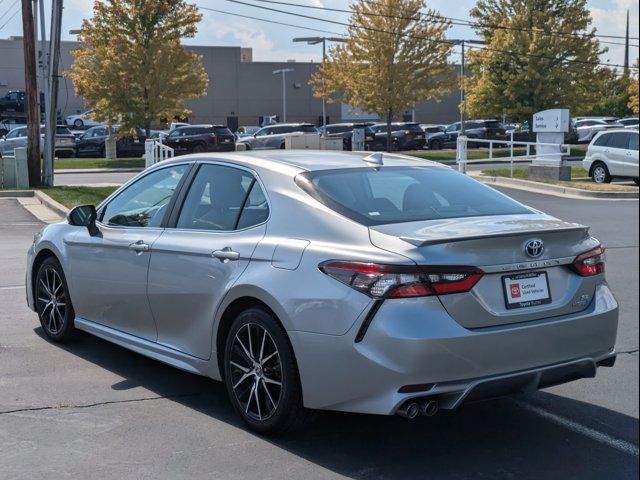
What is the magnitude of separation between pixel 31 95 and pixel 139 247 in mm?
18974

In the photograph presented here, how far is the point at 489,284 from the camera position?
4336mm

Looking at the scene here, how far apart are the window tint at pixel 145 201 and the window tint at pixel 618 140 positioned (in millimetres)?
19163

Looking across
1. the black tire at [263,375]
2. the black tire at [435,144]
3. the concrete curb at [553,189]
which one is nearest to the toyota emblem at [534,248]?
the black tire at [263,375]

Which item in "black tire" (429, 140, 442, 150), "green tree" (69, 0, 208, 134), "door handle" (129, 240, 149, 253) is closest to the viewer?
"door handle" (129, 240, 149, 253)

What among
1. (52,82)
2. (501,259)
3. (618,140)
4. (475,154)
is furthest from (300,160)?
(475,154)

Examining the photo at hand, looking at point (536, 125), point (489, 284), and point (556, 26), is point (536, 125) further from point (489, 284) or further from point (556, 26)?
point (489, 284)

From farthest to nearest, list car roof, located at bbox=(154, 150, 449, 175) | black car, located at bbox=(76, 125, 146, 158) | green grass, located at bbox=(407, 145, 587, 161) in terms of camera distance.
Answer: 1. black car, located at bbox=(76, 125, 146, 158)
2. green grass, located at bbox=(407, 145, 587, 161)
3. car roof, located at bbox=(154, 150, 449, 175)

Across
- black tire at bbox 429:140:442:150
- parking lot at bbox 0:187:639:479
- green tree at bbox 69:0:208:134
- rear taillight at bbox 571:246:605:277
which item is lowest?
parking lot at bbox 0:187:639:479

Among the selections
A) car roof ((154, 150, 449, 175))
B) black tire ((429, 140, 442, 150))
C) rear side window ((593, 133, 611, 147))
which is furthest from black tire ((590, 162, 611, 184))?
black tire ((429, 140, 442, 150))

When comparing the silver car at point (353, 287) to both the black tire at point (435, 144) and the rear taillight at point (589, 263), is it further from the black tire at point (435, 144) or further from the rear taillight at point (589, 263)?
the black tire at point (435, 144)

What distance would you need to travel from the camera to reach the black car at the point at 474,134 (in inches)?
1884

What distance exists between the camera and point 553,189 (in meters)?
23.0

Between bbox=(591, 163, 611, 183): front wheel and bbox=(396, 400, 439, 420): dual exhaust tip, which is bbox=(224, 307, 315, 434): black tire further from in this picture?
bbox=(591, 163, 611, 183): front wheel

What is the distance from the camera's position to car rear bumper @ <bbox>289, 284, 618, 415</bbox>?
164 inches
